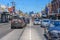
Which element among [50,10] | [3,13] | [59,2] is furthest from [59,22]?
[50,10]

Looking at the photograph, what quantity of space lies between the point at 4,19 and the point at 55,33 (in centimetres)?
5782

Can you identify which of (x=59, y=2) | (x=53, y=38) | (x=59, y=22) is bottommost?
(x=53, y=38)

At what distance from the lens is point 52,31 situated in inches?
663

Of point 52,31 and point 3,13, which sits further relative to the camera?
point 3,13

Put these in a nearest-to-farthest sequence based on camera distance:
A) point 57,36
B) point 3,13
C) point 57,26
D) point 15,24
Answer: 1. point 57,36
2. point 57,26
3. point 15,24
4. point 3,13

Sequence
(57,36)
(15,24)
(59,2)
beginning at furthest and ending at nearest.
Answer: (59,2), (15,24), (57,36)

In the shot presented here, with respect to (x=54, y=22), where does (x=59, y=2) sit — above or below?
above

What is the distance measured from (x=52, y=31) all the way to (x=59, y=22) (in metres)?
1.53

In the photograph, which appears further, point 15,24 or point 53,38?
point 15,24

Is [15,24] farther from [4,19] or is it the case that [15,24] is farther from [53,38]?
[4,19]

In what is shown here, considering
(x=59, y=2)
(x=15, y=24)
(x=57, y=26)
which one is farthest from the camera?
(x=59, y=2)

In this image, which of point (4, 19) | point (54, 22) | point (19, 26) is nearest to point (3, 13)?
point (4, 19)

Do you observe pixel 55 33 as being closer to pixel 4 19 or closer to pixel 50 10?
pixel 4 19

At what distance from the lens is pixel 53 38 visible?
1614 centimetres
